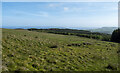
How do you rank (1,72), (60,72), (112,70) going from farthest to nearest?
1. (112,70)
2. (60,72)
3. (1,72)

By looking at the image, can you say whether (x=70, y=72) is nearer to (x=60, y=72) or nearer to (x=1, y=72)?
(x=60, y=72)

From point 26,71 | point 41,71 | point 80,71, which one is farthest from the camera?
point 80,71

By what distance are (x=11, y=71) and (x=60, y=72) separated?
16.7ft

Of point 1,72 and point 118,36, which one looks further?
point 118,36

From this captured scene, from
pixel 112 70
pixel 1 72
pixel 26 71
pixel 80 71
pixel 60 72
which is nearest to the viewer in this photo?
pixel 1 72

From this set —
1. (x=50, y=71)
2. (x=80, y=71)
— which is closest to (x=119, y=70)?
(x=80, y=71)

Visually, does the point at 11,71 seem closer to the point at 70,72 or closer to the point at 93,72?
the point at 70,72

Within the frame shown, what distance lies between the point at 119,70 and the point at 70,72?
766cm

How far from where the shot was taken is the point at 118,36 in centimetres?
6494

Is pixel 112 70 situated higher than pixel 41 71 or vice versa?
pixel 41 71

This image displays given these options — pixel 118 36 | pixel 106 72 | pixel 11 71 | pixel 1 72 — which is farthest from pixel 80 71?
pixel 118 36

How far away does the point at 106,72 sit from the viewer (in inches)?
508

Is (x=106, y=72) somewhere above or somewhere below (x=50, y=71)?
below

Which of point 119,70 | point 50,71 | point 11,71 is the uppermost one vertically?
point 11,71
